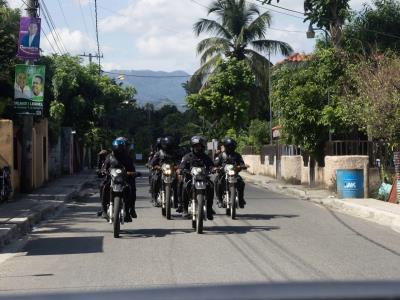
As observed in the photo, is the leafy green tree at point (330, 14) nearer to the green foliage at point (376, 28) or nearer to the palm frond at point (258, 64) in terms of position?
the green foliage at point (376, 28)

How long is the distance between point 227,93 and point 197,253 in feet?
107

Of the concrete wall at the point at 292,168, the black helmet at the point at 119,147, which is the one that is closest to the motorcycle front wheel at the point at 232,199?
the black helmet at the point at 119,147

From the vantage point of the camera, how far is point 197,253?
9438 mm

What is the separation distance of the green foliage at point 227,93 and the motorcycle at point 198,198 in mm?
28976

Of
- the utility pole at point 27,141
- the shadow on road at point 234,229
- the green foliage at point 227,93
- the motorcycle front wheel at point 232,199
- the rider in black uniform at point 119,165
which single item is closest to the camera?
the rider in black uniform at point 119,165

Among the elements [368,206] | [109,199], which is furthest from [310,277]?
[368,206]

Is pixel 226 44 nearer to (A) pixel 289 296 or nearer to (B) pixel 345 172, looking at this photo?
(B) pixel 345 172

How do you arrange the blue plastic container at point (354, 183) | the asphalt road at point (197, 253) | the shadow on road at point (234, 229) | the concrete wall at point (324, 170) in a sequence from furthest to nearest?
the concrete wall at point (324, 170) < the blue plastic container at point (354, 183) < the shadow on road at point (234, 229) < the asphalt road at point (197, 253)

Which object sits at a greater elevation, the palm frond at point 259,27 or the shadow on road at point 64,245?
the palm frond at point 259,27

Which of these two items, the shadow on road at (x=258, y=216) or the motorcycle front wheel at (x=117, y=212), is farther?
the shadow on road at (x=258, y=216)

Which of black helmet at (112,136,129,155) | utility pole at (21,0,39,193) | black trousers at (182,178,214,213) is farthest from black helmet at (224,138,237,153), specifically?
utility pole at (21,0,39,193)

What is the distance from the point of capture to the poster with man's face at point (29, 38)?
760 inches

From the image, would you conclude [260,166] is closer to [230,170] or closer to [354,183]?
[354,183]

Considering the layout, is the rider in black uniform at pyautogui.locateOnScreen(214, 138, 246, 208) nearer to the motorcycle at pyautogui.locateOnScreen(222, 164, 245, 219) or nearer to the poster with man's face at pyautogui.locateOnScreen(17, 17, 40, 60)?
the motorcycle at pyautogui.locateOnScreen(222, 164, 245, 219)
